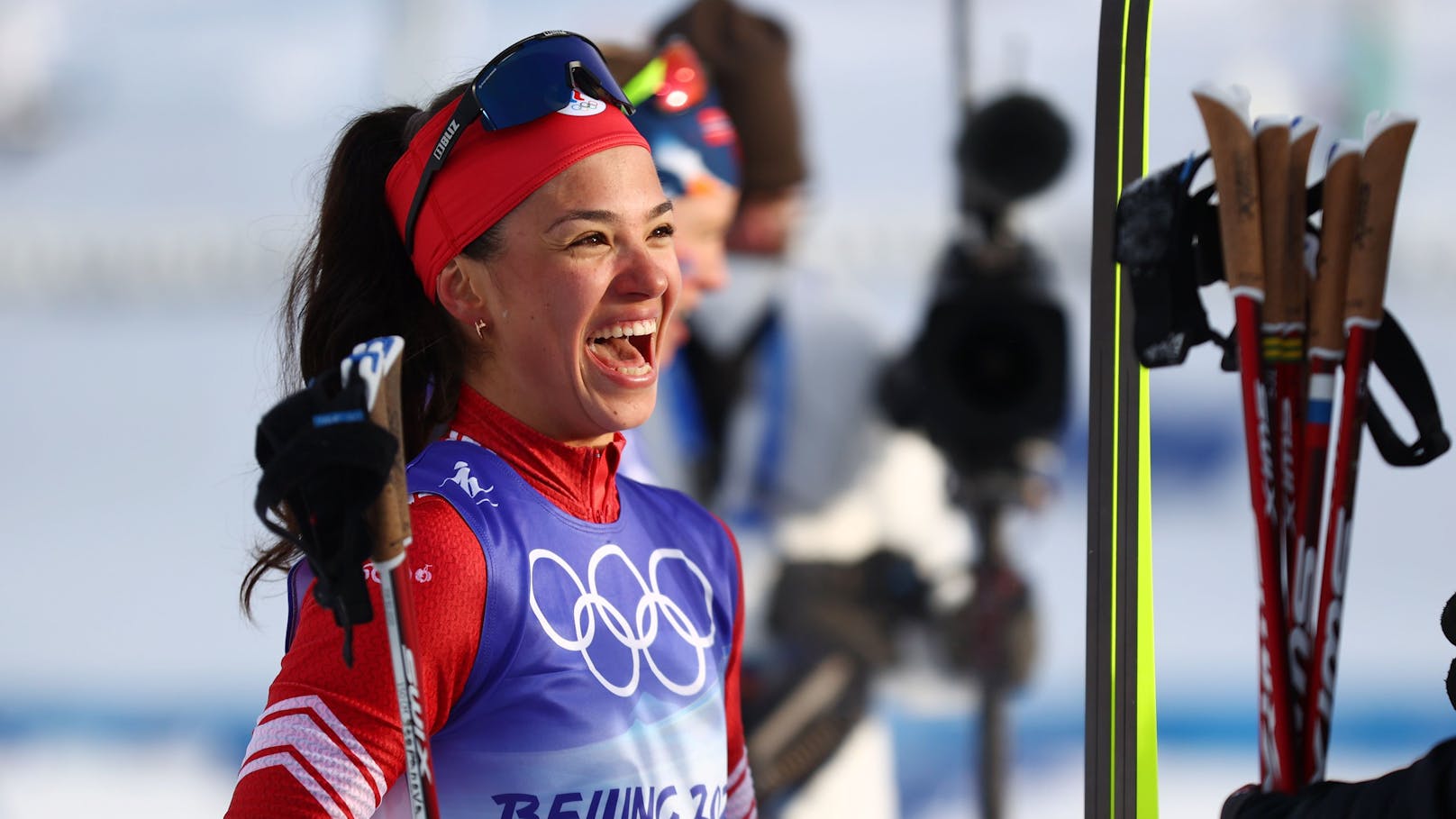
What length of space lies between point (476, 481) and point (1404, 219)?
15.5ft

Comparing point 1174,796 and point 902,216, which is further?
point 1174,796

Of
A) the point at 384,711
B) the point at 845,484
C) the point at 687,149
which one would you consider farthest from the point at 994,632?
the point at 384,711

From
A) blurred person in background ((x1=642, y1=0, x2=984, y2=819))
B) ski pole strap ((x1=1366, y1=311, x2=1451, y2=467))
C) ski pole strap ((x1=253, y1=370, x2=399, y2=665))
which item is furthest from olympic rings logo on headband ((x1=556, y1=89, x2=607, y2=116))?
blurred person in background ((x1=642, y1=0, x2=984, y2=819))

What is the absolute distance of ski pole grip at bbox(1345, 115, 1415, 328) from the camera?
113 centimetres

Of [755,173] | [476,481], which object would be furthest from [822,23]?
[476,481]

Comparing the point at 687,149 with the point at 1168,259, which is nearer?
the point at 1168,259

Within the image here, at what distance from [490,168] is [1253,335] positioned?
0.66 meters

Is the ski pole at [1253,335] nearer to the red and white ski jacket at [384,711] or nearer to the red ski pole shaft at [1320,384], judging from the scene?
the red ski pole shaft at [1320,384]

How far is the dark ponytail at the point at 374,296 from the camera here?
1.33 m

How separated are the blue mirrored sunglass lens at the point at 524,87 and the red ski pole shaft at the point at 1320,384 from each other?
0.66 meters

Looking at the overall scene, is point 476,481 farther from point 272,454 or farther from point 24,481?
point 24,481

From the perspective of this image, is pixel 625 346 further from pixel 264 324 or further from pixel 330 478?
pixel 264 324

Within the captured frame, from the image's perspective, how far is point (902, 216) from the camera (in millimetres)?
4199

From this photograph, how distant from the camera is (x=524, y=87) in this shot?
1.24 metres
